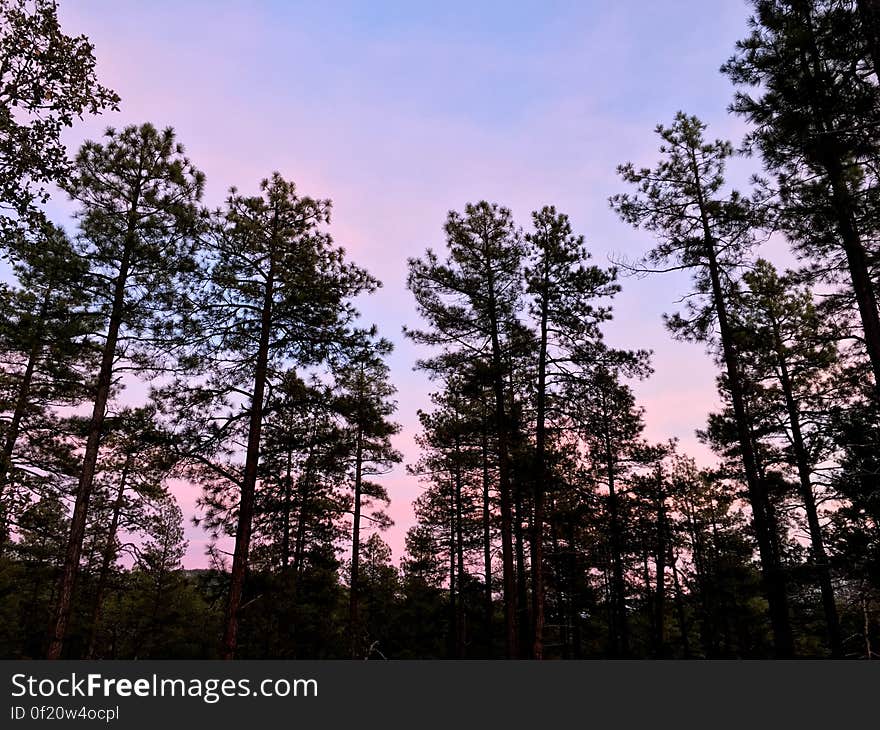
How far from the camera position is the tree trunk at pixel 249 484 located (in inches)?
425

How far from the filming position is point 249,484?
1163 centimetres

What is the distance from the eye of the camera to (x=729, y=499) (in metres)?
19.7

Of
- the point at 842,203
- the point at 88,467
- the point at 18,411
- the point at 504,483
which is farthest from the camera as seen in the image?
the point at 18,411

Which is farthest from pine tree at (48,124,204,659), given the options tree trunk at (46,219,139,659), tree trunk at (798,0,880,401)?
tree trunk at (798,0,880,401)

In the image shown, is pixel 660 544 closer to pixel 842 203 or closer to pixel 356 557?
pixel 356 557

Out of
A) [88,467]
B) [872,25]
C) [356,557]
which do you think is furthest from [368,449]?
[872,25]

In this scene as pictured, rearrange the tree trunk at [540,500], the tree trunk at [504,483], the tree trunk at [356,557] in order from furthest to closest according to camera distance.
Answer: the tree trunk at [356,557] → the tree trunk at [504,483] → the tree trunk at [540,500]

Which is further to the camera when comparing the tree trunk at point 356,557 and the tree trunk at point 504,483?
the tree trunk at point 356,557

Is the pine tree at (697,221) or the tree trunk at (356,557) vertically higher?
the pine tree at (697,221)

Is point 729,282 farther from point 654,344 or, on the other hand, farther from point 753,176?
point 753,176

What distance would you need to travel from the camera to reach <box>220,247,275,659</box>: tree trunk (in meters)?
10.8

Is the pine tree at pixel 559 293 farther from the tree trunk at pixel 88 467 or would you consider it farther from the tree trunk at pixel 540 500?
the tree trunk at pixel 88 467

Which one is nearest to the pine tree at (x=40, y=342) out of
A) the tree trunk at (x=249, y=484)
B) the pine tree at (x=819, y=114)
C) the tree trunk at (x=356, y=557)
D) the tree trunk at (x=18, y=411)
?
the tree trunk at (x=18, y=411)
